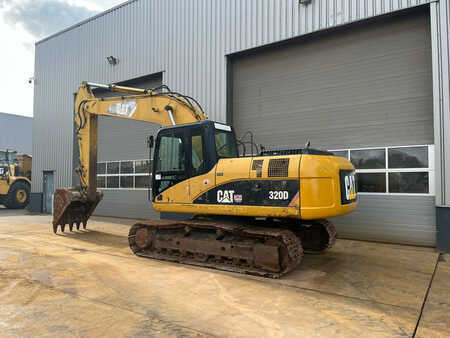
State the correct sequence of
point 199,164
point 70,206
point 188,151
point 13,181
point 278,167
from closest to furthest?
point 278,167
point 199,164
point 188,151
point 70,206
point 13,181

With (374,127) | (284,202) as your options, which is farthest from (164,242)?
(374,127)

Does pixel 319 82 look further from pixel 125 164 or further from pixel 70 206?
pixel 125 164

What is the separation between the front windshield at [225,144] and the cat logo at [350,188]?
7.65 feet

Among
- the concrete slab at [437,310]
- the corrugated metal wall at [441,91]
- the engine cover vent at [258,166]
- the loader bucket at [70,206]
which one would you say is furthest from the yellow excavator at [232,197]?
the loader bucket at [70,206]

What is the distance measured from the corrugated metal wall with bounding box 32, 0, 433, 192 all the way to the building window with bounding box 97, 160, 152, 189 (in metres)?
2.05

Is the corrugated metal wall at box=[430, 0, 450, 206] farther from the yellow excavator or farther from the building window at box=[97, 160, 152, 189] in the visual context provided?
the building window at box=[97, 160, 152, 189]

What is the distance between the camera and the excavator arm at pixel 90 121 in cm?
834

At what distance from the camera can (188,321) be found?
12.5 ft

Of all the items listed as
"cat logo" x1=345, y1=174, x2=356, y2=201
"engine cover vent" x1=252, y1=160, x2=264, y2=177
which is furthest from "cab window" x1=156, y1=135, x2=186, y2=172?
"cat logo" x1=345, y1=174, x2=356, y2=201

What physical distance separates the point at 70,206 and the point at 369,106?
30.5 ft

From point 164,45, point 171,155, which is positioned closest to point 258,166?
point 171,155

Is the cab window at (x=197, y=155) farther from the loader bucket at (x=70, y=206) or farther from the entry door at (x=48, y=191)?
the entry door at (x=48, y=191)

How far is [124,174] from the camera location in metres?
14.7

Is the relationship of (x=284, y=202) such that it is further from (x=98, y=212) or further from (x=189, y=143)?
(x=98, y=212)
